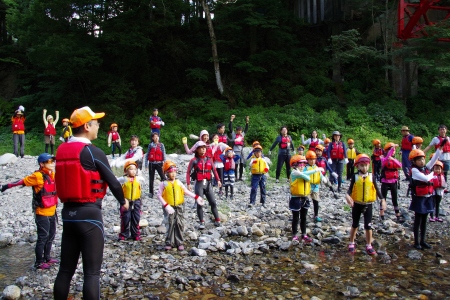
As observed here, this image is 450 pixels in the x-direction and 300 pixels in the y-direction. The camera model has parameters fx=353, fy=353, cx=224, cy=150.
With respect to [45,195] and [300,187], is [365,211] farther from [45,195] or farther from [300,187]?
[45,195]

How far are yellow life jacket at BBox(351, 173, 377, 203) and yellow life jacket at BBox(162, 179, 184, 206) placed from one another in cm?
312

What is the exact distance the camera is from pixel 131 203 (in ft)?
22.1

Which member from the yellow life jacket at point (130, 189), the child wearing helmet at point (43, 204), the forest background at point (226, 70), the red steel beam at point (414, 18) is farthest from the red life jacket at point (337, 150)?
the red steel beam at point (414, 18)

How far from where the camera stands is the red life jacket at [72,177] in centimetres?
329

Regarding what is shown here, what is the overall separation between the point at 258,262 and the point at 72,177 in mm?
3664

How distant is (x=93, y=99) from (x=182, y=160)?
1074cm

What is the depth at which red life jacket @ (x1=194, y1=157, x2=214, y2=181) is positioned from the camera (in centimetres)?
765

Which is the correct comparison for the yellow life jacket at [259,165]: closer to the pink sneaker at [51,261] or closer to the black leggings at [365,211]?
the black leggings at [365,211]

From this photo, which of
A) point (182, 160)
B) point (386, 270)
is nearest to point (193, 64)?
point (182, 160)

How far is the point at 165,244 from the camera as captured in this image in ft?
21.5

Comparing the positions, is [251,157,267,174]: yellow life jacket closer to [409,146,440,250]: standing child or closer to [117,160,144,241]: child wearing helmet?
[117,160,144,241]: child wearing helmet

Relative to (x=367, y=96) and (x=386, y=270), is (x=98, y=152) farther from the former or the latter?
(x=367, y=96)

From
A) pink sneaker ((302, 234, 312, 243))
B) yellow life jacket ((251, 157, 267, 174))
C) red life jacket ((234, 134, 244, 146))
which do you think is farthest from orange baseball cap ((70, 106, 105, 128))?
red life jacket ((234, 134, 244, 146))

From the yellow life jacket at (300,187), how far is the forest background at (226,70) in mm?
10569
